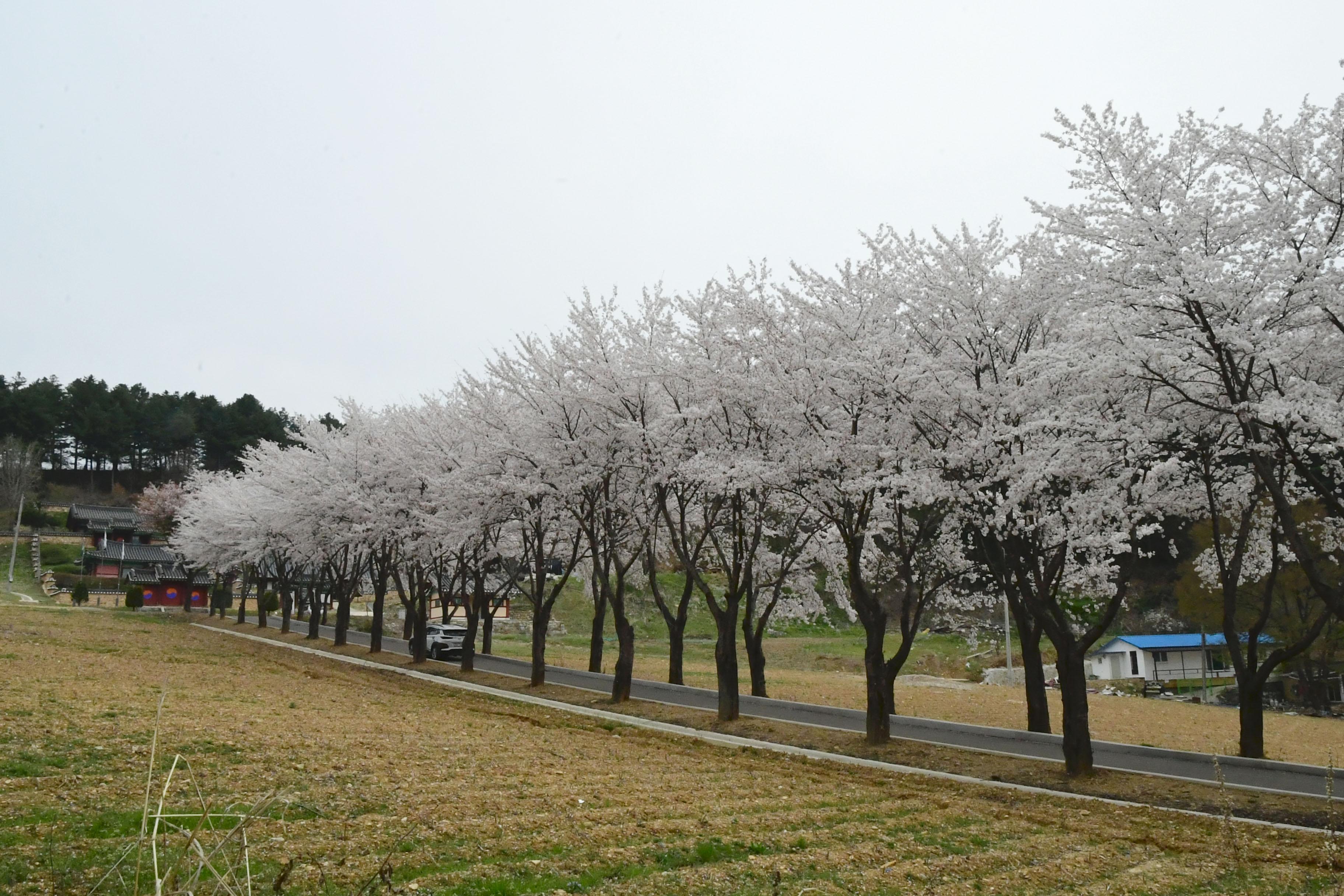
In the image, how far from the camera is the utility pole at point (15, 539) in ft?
228

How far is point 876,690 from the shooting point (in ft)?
58.2

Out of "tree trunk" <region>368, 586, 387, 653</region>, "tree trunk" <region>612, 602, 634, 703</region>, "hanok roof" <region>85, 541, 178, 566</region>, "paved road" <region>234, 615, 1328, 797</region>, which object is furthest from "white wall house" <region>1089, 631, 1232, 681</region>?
"hanok roof" <region>85, 541, 178, 566</region>

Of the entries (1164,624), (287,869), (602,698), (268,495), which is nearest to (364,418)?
(268,495)

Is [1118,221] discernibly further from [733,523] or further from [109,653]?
[109,653]

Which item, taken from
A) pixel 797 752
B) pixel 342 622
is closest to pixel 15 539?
pixel 342 622

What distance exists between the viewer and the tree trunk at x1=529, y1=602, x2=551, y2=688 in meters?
26.4

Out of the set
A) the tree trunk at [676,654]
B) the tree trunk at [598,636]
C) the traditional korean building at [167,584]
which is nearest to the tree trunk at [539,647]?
the tree trunk at [598,636]

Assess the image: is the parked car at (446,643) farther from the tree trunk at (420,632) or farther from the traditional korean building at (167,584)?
the traditional korean building at (167,584)

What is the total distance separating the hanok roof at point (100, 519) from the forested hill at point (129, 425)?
9.23 meters

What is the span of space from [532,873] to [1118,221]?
11447 mm

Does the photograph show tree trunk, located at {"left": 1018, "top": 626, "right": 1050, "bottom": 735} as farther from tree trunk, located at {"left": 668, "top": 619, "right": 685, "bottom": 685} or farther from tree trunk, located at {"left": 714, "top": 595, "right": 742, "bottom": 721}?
tree trunk, located at {"left": 668, "top": 619, "right": 685, "bottom": 685}

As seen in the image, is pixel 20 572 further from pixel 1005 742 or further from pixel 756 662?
pixel 1005 742

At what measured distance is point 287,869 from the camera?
4.72 meters

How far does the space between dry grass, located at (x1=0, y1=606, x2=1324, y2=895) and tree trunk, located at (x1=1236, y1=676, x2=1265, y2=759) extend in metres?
7.09
